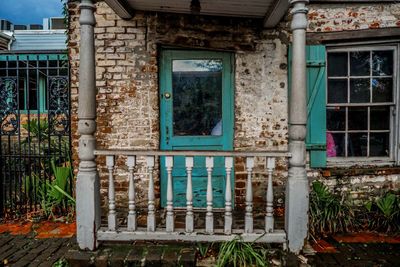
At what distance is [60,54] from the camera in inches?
200

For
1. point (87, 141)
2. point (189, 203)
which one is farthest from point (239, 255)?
point (87, 141)

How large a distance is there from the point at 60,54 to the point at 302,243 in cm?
437

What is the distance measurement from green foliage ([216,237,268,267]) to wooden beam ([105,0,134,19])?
3086 mm

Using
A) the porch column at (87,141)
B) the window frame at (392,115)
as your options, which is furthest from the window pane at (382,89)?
the porch column at (87,141)

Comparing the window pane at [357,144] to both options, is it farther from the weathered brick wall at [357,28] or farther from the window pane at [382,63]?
the window pane at [382,63]

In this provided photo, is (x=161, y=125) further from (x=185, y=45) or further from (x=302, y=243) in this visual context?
(x=302, y=243)

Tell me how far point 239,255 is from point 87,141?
6.27ft

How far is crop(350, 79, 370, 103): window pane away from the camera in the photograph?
480 centimetres

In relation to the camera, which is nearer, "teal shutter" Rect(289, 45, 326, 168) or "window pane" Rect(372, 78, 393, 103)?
"teal shutter" Rect(289, 45, 326, 168)

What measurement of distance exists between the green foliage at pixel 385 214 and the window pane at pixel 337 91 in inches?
58.7

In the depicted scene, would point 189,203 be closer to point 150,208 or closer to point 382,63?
point 150,208

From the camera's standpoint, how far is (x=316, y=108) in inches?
184

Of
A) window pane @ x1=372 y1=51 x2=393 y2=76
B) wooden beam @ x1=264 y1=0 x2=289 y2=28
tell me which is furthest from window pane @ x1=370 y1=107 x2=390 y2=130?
wooden beam @ x1=264 y1=0 x2=289 y2=28

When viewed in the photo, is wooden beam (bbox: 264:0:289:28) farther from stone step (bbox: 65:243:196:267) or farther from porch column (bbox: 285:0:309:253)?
stone step (bbox: 65:243:196:267)
